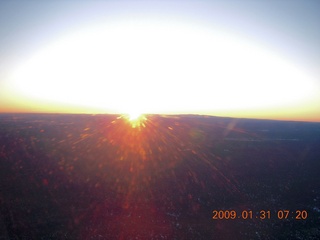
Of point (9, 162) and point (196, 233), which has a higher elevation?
point (9, 162)

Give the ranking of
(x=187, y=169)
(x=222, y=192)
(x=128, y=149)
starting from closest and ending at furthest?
(x=222, y=192) → (x=187, y=169) → (x=128, y=149)

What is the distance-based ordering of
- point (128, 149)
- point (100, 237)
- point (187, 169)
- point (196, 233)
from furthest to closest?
point (128, 149) → point (187, 169) → point (196, 233) → point (100, 237)

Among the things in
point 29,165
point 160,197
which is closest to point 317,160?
point 160,197

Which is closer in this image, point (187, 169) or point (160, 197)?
point (160, 197)

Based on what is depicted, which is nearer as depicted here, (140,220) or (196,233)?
(196,233)

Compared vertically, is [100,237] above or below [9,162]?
below

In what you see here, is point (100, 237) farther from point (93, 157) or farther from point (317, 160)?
point (317, 160)

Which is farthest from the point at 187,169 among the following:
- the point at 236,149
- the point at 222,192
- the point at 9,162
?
the point at 9,162

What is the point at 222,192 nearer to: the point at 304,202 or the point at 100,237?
the point at 304,202

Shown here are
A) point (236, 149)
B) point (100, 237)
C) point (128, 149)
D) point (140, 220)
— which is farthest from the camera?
point (236, 149)
